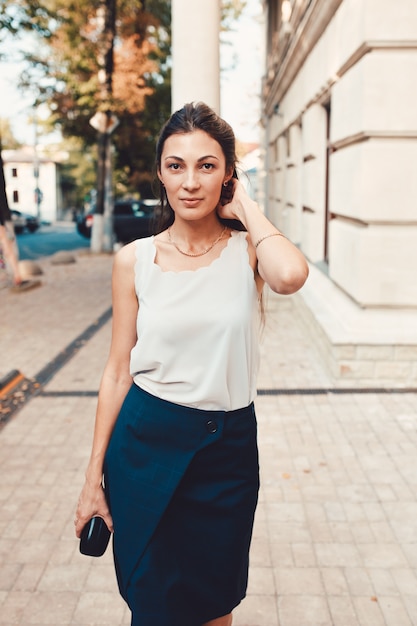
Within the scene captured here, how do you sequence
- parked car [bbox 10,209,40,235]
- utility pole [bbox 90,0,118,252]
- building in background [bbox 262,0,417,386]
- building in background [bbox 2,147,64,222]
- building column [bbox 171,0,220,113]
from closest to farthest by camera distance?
1. building in background [bbox 262,0,417,386]
2. building column [bbox 171,0,220,113]
3. utility pole [bbox 90,0,118,252]
4. parked car [bbox 10,209,40,235]
5. building in background [bbox 2,147,64,222]

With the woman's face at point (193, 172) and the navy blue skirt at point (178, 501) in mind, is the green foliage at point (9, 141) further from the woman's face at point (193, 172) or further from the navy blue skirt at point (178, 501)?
the navy blue skirt at point (178, 501)

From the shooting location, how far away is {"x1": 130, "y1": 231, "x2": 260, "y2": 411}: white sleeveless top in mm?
2043

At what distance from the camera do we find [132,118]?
31312 millimetres

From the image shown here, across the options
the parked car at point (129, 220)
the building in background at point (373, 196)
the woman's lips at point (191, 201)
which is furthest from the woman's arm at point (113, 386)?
the parked car at point (129, 220)

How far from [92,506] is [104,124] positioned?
2160cm

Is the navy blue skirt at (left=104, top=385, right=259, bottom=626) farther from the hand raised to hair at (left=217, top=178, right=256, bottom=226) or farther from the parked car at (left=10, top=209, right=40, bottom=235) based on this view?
the parked car at (left=10, top=209, right=40, bottom=235)

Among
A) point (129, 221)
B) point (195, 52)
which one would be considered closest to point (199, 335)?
point (195, 52)

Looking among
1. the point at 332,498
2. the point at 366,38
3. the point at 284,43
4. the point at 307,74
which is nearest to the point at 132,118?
the point at 284,43

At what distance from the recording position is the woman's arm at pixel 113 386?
2203 millimetres

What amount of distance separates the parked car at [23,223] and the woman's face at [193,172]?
39.5m

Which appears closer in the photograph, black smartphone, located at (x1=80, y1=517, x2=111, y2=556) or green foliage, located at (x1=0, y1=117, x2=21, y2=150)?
black smartphone, located at (x1=80, y1=517, x2=111, y2=556)

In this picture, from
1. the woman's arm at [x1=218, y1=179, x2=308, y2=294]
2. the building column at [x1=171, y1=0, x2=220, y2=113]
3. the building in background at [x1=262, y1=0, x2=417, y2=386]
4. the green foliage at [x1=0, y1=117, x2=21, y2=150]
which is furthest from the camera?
the green foliage at [x1=0, y1=117, x2=21, y2=150]

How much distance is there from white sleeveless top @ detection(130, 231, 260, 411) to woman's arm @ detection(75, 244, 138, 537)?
0.08m

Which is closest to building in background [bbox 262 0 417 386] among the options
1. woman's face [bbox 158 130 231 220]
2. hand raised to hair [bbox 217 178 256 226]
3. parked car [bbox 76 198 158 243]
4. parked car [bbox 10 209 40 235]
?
hand raised to hair [bbox 217 178 256 226]
